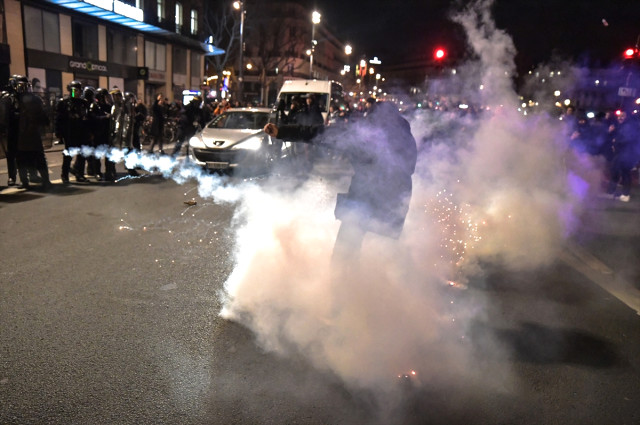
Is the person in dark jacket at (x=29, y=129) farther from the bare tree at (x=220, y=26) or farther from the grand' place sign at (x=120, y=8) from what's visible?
the bare tree at (x=220, y=26)

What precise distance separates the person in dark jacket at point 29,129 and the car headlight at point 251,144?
355cm

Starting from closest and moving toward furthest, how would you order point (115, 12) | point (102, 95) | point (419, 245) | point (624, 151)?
point (419, 245) → point (102, 95) → point (624, 151) → point (115, 12)

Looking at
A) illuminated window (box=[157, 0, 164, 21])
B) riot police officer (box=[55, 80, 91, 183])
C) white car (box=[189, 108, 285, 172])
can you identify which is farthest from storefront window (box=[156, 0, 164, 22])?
riot police officer (box=[55, 80, 91, 183])

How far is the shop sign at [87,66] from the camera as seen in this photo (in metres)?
25.0

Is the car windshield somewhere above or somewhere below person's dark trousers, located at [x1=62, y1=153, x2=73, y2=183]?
above

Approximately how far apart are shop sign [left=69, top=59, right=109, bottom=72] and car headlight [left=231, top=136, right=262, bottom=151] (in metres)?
19.2

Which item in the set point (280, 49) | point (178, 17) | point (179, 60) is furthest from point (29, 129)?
point (280, 49)

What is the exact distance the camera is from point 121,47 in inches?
1150

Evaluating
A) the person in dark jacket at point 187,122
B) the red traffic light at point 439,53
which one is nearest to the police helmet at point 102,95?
the person in dark jacket at point 187,122

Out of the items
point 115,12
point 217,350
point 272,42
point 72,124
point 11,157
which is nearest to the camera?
point 217,350

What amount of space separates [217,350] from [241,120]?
904 centimetres

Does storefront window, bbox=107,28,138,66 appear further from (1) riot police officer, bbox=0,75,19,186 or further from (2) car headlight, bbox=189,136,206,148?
(1) riot police officer, bbox=0,75,19,186

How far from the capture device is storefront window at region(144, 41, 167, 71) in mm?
31797

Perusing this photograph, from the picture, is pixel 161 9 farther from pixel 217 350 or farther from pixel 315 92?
pixel 217 350
